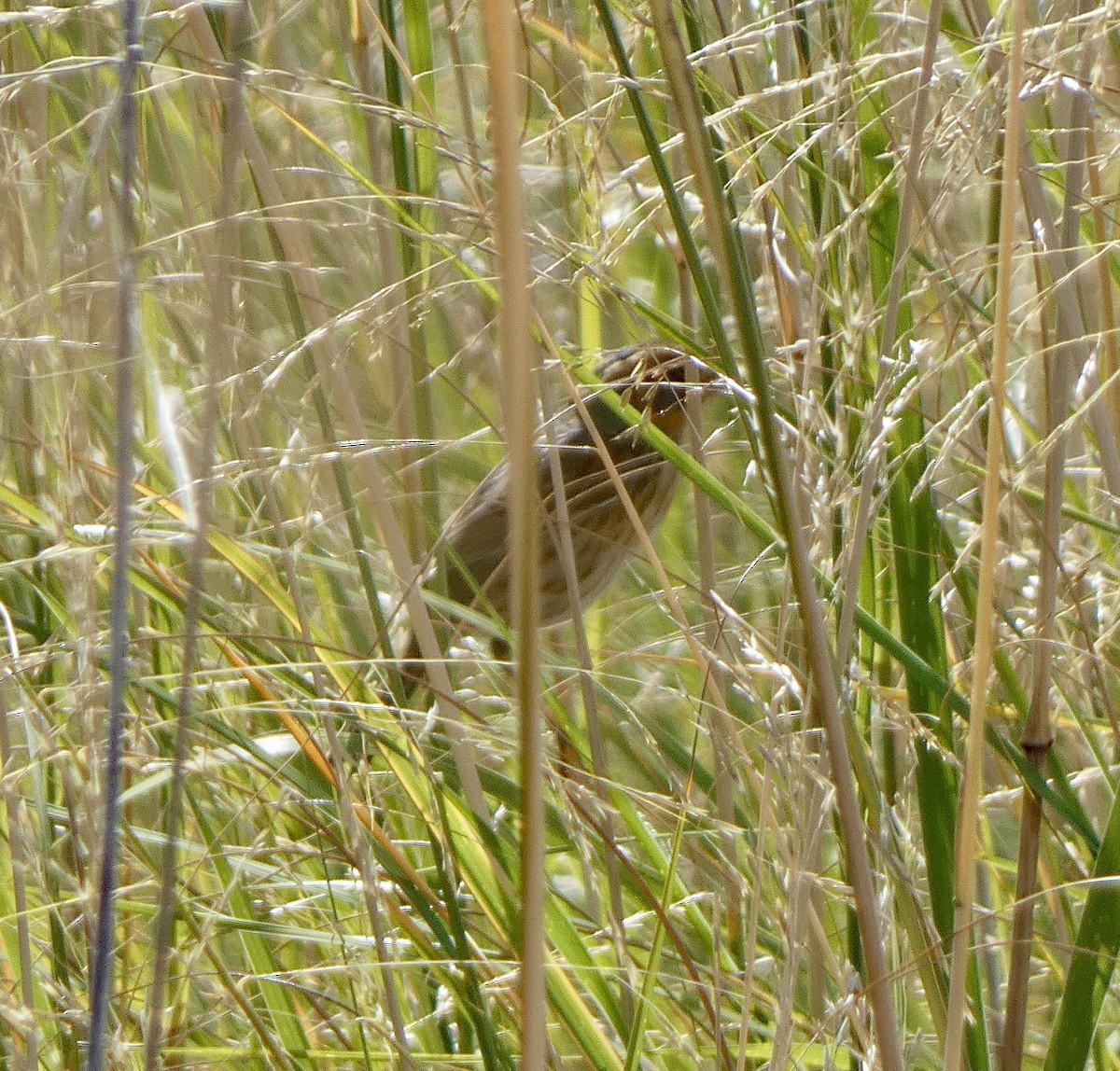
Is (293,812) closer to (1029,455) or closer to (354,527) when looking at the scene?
(354,527)

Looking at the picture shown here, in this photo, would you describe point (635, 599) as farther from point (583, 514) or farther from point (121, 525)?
point (583, 514)

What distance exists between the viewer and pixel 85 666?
711 mm

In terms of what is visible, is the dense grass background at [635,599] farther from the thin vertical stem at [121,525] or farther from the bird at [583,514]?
the bird at [583,514]

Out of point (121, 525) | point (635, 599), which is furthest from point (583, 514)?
point (121, 525)

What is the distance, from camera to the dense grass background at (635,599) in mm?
740

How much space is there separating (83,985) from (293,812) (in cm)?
18

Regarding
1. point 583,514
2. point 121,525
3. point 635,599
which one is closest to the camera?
point 121,525

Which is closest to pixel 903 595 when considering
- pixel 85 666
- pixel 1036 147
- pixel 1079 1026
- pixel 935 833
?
pixel 935 833

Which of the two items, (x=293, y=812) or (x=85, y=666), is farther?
(x=293, y=812)

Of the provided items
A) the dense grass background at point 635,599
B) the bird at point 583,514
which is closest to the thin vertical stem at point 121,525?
the dense grass background at point 635,599

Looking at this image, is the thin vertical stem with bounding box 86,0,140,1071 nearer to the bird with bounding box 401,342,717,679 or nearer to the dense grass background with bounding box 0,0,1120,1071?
the dense grass background with bounding box 0,0,1120,1071

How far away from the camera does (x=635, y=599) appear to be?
3.51ft

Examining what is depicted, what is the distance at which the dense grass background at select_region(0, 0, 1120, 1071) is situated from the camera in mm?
740

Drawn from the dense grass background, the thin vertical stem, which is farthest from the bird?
the thin vertical stem
